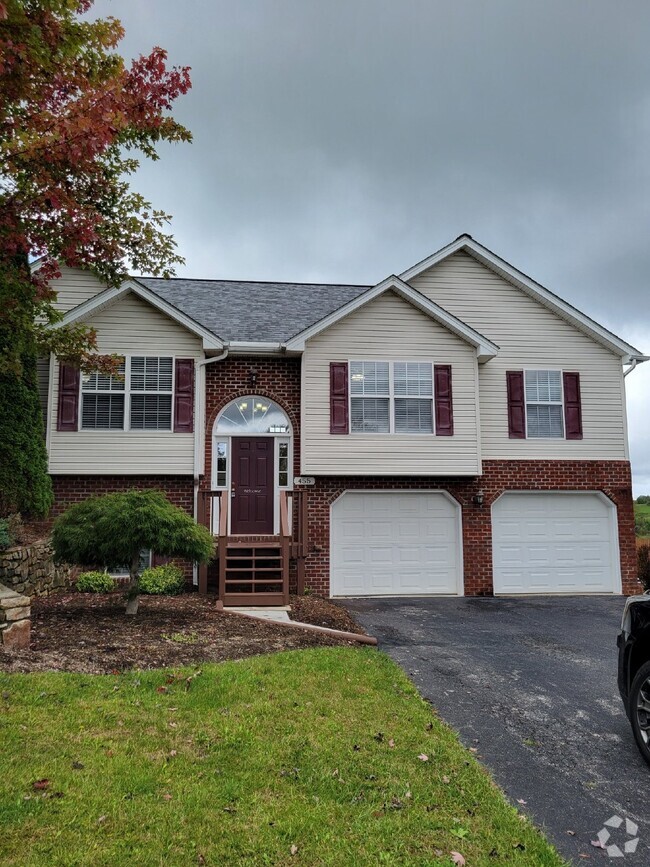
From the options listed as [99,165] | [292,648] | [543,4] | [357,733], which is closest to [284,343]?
[99,165]

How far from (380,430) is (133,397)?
17.0ft

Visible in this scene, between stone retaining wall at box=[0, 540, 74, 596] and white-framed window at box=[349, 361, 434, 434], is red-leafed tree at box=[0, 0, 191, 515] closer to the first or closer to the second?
stone retaining wall at box=[0, 540, 74, 596]

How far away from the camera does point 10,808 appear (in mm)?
3033

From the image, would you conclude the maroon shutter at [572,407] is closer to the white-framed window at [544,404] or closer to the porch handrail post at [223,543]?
the white-framed window at [544,404]

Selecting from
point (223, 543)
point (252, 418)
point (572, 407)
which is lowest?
point (223, 543)

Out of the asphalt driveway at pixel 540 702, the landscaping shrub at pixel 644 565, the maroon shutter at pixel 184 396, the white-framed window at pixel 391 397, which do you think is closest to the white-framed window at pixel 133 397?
the maroon shutter at pixel 184 396

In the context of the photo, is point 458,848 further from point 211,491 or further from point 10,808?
point 211,491

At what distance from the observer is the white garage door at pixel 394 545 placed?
12172 mm

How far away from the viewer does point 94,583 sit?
1030 centimetres

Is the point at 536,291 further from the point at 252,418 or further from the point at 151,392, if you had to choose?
the point at 151,392

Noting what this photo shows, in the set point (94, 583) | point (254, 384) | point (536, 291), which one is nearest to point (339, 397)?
point (254, 384)

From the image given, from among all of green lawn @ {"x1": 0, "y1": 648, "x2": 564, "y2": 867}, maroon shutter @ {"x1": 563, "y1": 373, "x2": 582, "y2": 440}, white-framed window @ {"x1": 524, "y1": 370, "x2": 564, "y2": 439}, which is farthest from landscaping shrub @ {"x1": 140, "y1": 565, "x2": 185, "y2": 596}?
maroon shutter @ {"x1": 563, "y1": 373, "x2": 582, "y2": 440}

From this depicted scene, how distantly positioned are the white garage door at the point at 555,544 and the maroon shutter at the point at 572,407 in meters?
1.44

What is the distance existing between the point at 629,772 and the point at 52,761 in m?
3.99
